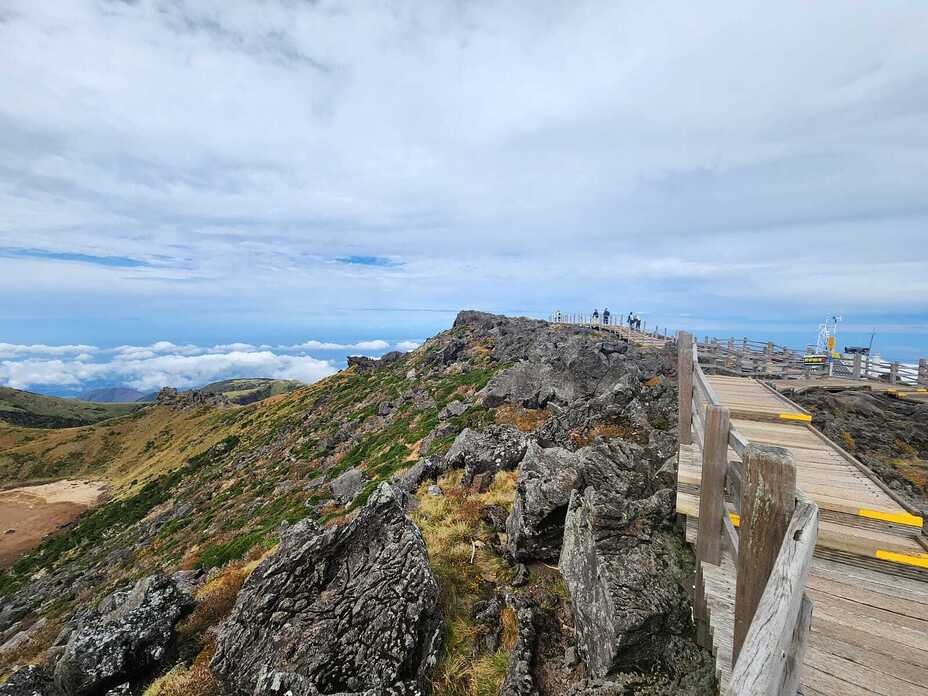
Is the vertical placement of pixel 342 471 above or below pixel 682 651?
below

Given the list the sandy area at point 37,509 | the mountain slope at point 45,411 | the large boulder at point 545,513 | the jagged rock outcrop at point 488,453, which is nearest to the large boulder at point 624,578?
the large boulder at point 545,513

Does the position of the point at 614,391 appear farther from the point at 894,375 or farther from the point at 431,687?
the point at 894,375

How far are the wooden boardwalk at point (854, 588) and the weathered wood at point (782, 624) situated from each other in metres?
0.33

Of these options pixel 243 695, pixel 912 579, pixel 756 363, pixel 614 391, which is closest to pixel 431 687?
pixel 243 695

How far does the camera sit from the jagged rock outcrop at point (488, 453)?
44.9ft

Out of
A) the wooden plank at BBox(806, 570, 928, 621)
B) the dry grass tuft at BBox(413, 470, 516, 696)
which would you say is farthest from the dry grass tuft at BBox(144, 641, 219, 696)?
the wooden plank at BBox(806, 570, 928, 621)

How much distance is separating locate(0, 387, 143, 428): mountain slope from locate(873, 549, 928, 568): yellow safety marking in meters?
205

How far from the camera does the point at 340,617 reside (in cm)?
680

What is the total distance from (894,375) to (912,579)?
83.8ft

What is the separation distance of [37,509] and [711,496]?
251 ft

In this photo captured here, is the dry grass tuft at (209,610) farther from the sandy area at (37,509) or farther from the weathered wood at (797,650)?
the sandy area at (37,509)

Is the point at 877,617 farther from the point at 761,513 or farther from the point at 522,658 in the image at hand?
the point at 522,658

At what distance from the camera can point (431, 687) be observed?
6172mm

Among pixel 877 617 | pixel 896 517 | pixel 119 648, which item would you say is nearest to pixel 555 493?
pixel 877 617
